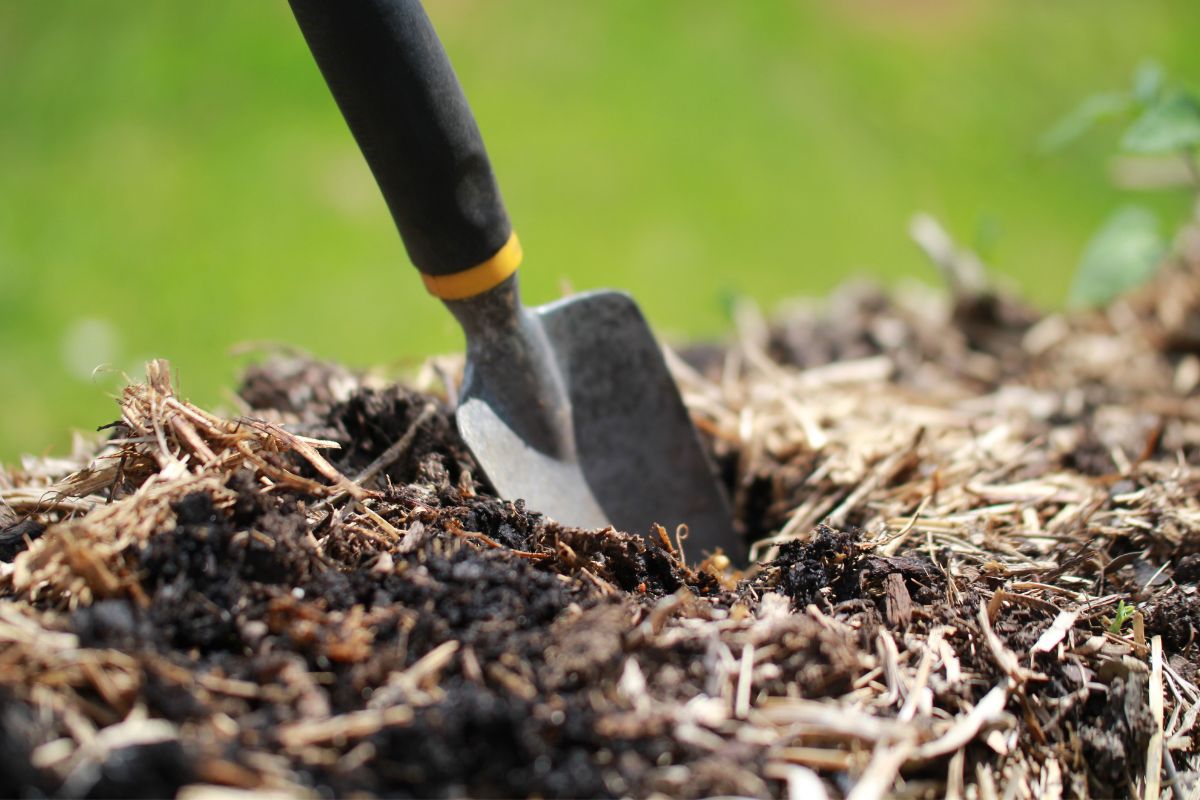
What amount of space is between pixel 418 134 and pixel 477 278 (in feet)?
0.78

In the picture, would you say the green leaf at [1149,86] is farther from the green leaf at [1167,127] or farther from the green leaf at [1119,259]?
the green leaf at [1119,259]

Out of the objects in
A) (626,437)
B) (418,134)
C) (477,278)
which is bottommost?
(626,437)

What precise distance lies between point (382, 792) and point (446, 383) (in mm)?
912

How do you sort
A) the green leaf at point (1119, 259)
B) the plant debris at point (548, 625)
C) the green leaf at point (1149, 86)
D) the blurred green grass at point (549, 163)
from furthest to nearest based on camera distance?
the blurred green grass at point (549, 163) < the green leaf at point (1119, 259) < the green leaf at point (1149, 86) < the plant debris at point (548, 625)

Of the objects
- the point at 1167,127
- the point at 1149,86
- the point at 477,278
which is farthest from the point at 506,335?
the point at 1149,86

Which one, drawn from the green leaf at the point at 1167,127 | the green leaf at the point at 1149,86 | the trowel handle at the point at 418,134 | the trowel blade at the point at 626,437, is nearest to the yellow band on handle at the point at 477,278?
the trowel handle at the point at 418,134

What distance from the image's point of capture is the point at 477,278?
1.43 meters

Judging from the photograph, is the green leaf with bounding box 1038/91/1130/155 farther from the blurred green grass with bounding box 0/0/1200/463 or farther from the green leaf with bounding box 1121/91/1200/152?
the blurred green grass with bounding box 0/0/1200/463

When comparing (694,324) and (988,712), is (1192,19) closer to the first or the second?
(694,324)

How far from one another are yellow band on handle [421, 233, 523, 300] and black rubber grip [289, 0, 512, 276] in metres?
0.01

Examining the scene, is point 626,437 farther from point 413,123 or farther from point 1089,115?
point 1089,115

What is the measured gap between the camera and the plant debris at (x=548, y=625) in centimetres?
83

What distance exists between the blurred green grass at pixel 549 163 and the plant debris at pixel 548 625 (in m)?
1.46

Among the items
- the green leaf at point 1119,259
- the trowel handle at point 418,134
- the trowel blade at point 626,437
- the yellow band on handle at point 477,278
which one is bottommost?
the green leaf at point 1119,259
